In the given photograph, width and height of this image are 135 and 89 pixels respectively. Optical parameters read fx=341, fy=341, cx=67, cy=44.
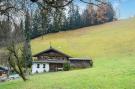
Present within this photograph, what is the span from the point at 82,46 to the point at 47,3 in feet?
334

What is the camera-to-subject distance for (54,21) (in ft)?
33.7

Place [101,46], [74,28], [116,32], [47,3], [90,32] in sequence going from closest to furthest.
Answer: [47,3] → [101,46] → [116,32] → [90,32] → [74,28]

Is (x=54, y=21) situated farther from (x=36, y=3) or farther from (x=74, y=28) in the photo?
(x=74, y=28)

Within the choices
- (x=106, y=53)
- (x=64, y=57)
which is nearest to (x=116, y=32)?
(x=106, y=53)

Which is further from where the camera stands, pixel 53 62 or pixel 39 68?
pixel 39 68

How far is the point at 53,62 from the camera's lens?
287ft

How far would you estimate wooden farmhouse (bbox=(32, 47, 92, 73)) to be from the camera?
82562 millimetres

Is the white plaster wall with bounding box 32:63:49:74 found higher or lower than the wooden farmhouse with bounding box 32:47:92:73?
lower

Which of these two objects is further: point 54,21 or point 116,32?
point 116,32

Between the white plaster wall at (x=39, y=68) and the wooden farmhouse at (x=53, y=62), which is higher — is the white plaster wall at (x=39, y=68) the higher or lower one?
the lower one

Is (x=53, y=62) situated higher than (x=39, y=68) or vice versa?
(x=53, y=62)

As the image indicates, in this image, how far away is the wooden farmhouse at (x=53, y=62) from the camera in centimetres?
8256

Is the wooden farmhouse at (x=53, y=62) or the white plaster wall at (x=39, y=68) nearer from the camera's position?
the wooden farmhouse at (x=53, y=62)

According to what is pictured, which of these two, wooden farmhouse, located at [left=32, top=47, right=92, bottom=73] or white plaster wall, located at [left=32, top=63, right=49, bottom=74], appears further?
white plaster wall, located at [left=32, top=63, right=49, bottom=74]
